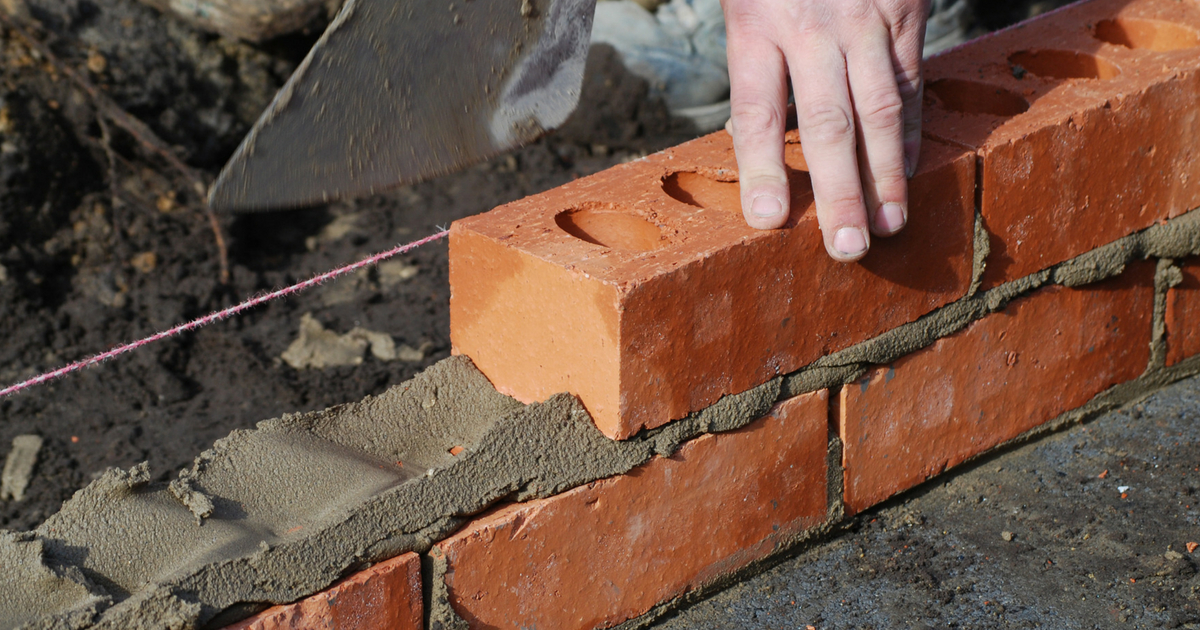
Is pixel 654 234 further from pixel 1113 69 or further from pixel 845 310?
pixel 1113 69

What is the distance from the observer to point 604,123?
499cm

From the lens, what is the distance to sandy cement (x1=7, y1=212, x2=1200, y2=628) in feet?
5.91

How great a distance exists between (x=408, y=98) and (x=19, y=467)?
1.78 metres

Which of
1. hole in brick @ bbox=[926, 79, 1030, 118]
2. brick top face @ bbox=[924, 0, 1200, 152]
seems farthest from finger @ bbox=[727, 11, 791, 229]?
hole in brick @ bbox=[926, 79, 1030, 118]

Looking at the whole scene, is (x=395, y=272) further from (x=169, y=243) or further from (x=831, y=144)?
(x=831, y=144)

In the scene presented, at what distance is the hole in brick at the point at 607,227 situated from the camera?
2.36m

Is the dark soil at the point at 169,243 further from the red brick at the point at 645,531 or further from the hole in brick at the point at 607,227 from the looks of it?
the red brick at the point at 645,531

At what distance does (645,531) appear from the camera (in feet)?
7.36

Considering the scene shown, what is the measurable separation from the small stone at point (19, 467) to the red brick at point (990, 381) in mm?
2141

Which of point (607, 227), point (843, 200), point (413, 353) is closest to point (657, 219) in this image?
point (607, 227)

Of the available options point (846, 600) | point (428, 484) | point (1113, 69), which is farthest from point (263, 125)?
point (1113, 69)

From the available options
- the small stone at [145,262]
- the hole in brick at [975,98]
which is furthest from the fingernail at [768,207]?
the small stone at [145,262]

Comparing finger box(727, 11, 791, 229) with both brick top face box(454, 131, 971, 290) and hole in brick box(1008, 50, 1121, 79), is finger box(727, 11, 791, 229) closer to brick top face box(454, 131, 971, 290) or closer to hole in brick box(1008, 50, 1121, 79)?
brick top face box(454, 131, 971, 290)

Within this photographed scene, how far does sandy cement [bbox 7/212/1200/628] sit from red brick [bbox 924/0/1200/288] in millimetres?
250
